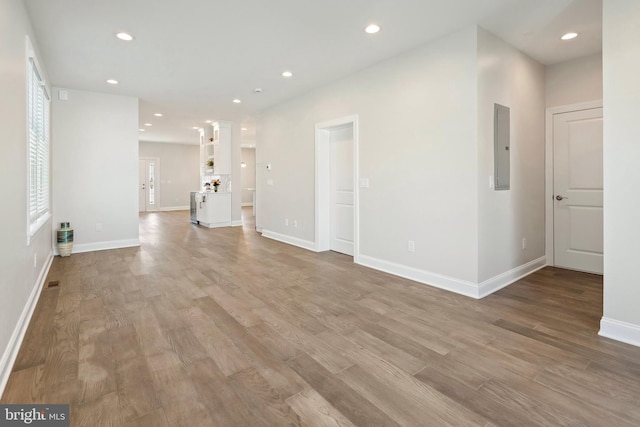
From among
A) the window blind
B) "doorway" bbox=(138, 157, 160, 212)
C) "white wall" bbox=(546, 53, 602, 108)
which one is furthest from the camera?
"doorway" bbox=(138, 157, 160, 212)

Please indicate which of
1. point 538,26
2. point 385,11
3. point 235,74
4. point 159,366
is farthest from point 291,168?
point 159,366

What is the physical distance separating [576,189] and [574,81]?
1333 millimetres

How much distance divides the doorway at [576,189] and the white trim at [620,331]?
2.06 metres

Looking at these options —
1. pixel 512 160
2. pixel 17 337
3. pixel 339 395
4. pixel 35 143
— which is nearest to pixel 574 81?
pixel 512 160

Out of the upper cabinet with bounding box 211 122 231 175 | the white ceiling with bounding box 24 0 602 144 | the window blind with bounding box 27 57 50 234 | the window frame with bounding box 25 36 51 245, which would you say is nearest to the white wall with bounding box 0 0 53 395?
the window frame with bounding box 25 36 51 245

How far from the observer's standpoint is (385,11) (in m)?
2.90

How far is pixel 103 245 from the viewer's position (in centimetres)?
555

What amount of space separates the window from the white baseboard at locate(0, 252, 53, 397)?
589 mm

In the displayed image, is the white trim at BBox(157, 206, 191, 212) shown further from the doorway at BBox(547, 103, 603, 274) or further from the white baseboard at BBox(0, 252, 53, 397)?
the doorway at BBox(547, 103, 603, 274)

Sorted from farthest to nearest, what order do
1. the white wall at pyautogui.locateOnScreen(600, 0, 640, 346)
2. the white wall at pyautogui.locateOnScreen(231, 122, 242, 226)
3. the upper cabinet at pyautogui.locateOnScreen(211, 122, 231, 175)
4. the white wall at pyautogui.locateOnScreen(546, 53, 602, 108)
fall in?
the white wall at pyautogui.locateOnScreen(231, 122, 242, 226) → the upper cabinet at pyautogui.locateOnScreen(211, 122, 231, 175) → the white wall at pyautogui.locateOnScreen(546, 53, 602, 108) → the white wall at pyautogui.locateOnScreen(600, 0, 640, 346)

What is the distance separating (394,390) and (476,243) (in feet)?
6.39

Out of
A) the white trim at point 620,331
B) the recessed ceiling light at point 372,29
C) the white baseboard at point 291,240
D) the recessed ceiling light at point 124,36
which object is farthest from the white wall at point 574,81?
the recessed ceiling light at point 124,36

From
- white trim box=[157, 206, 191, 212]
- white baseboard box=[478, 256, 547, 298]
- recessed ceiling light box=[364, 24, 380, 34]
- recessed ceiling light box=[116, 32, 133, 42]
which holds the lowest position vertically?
white baseboard box=[478, 256, 547, 298]

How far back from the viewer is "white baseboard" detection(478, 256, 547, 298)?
3249mm
